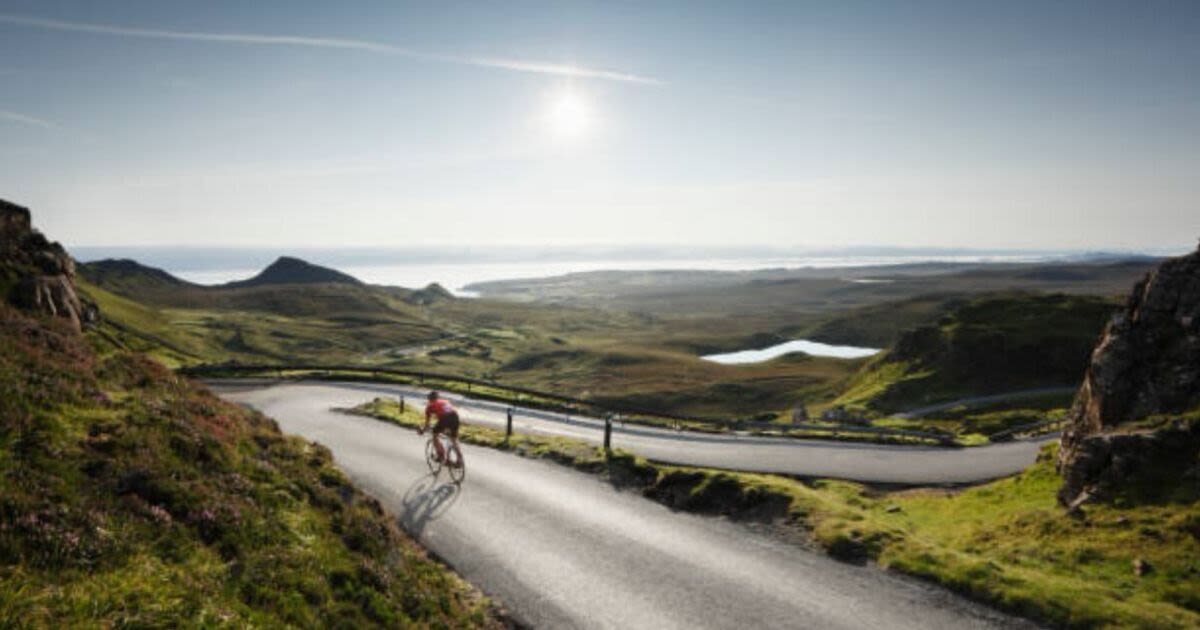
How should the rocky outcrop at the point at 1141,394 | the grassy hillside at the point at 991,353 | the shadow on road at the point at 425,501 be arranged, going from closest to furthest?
the rocky outcrop at the point at 1141,394, the shadow on road at the point at 425,501, the grassy hillside at the point at 991,353

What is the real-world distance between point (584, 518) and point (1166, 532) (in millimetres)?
13630

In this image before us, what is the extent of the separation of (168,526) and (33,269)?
19.5 metres

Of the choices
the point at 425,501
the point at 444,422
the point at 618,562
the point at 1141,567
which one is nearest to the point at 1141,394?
the point at 1141,567

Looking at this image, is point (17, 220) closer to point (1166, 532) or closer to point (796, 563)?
point (796, 563)

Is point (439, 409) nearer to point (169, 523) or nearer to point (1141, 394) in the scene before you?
point (169, 523)

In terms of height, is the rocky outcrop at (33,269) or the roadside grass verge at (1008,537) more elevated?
the rocky outcrop at (33,269)

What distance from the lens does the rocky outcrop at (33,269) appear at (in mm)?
20906

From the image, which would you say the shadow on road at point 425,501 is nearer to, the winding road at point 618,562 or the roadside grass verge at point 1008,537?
the winding road at point 618,562

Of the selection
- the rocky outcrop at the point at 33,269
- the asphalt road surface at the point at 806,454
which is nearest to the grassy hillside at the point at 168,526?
the rocky outcrop at the point at 33,269

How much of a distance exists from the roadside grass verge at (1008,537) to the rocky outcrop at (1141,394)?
1.27 metres

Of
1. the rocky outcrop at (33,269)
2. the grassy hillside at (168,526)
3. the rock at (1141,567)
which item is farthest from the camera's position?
the rocky outcrop at (33,269)

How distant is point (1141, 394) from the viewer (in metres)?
18.8

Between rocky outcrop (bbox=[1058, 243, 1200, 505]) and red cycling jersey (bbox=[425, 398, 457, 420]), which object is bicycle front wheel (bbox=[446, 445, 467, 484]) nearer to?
red cycling jersey (bbox=[425, 398, 457, 420])

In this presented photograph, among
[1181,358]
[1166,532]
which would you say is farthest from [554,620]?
[1181,358]
